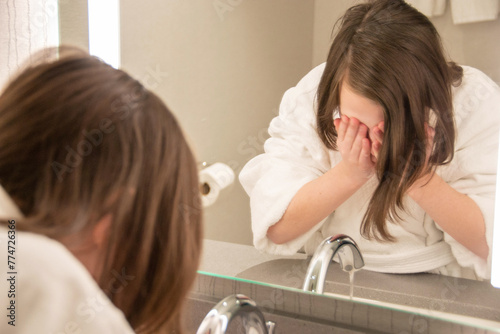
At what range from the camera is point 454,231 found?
68 cm

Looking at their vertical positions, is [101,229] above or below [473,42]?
below

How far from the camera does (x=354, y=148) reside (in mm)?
704

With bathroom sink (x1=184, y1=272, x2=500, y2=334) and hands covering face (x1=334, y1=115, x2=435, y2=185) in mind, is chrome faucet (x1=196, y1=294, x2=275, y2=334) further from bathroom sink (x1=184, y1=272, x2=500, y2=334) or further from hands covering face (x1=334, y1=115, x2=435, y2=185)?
hands covering face (x1=334, y1=115, x2=435, y2=185)

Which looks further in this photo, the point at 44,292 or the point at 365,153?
the point at 365,153

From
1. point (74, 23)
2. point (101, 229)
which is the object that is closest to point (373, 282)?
point (101, 229)

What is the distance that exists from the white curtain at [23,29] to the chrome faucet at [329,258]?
0.64 meters

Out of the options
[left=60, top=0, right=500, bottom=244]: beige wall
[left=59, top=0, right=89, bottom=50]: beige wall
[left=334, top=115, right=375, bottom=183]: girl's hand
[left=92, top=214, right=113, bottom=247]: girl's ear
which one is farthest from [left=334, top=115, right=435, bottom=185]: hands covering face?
[left=59, top=0, right=89, bottom=50]: beige wall

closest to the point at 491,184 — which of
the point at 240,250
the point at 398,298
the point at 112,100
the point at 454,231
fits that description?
the point at 454,231

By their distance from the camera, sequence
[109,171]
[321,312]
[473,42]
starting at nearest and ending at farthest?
[109,171] → [473,42] → [321,312]

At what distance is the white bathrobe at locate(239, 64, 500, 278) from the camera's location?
0.65 m

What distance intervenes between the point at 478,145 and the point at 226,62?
1.26 feet

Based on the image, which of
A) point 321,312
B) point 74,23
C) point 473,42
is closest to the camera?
point 473,42

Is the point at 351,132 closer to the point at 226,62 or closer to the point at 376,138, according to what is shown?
the point at 376,138

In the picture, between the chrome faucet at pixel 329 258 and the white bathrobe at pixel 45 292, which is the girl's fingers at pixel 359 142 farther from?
the white bathrobe at pixel 45 292
